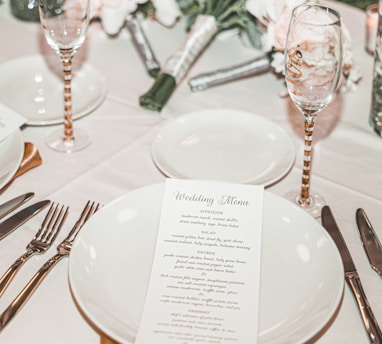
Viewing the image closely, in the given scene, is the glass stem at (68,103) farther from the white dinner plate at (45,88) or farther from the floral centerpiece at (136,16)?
the floral centerpiece at (136,16)

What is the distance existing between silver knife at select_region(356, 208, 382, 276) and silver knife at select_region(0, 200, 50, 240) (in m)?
0.52

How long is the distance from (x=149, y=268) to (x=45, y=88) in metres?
0.63

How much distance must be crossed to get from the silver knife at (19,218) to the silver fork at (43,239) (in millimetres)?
18

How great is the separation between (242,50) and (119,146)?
0.50 meters

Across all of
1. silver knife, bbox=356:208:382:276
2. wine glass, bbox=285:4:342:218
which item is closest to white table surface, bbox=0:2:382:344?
silver knife, bbox=356:208:382:276

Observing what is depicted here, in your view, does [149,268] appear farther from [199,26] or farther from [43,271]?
[199,26]

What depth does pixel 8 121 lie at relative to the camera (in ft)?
4.04

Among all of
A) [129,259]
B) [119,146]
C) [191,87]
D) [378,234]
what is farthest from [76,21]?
[378,234]

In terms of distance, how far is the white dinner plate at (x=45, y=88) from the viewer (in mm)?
1353

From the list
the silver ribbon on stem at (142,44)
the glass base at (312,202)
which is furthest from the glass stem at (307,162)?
the silver ribbon on stem at (142,44)

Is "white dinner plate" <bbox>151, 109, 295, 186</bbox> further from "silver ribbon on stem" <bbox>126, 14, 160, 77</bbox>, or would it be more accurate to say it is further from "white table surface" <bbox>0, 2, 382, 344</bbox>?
"silver ribbon on stem" <bbox>126, 14, 160, 77</bbox>

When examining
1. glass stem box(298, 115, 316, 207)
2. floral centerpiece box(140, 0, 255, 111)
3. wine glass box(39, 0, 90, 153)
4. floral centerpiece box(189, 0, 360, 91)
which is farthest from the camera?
floral centerpiece box(140, 0, 255, 111)

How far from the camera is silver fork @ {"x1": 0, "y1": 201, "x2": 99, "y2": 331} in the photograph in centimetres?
88

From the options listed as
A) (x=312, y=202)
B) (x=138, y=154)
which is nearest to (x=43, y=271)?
(x=138, y=154)
